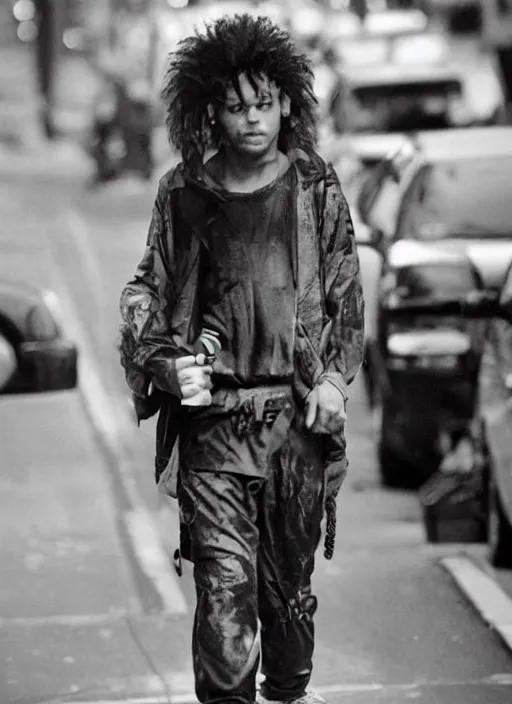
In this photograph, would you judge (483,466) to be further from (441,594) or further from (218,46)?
(218,46)

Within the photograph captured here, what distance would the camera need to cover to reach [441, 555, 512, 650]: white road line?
22.1 feet

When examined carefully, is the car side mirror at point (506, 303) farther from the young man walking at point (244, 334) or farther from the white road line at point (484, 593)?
the young man walking at point (244, 334)

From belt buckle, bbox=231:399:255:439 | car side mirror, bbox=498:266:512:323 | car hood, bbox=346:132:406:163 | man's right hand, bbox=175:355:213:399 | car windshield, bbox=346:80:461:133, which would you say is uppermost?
man's right hand, bbox=175:355:213:399

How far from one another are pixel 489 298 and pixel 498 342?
0.90m

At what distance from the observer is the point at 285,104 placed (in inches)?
195

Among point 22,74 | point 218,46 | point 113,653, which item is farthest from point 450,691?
point 22,74

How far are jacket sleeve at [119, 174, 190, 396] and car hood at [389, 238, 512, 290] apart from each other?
4.59 meters

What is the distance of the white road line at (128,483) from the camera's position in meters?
7.56

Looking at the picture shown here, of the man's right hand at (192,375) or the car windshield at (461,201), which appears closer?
the man's right hand at (192,375)

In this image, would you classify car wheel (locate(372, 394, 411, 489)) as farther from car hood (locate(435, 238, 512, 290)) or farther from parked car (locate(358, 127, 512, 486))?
car hood (locate(435, 238, 512, 290))

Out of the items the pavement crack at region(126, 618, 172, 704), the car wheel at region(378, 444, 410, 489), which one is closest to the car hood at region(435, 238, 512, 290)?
the car wheel at region(378, 444, 410, 489)

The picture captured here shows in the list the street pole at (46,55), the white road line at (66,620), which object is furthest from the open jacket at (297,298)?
the street pole at (46,55)

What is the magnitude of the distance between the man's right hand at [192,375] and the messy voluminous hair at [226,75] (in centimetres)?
57

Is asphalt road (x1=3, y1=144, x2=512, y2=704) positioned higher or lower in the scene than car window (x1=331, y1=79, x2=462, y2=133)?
higher
